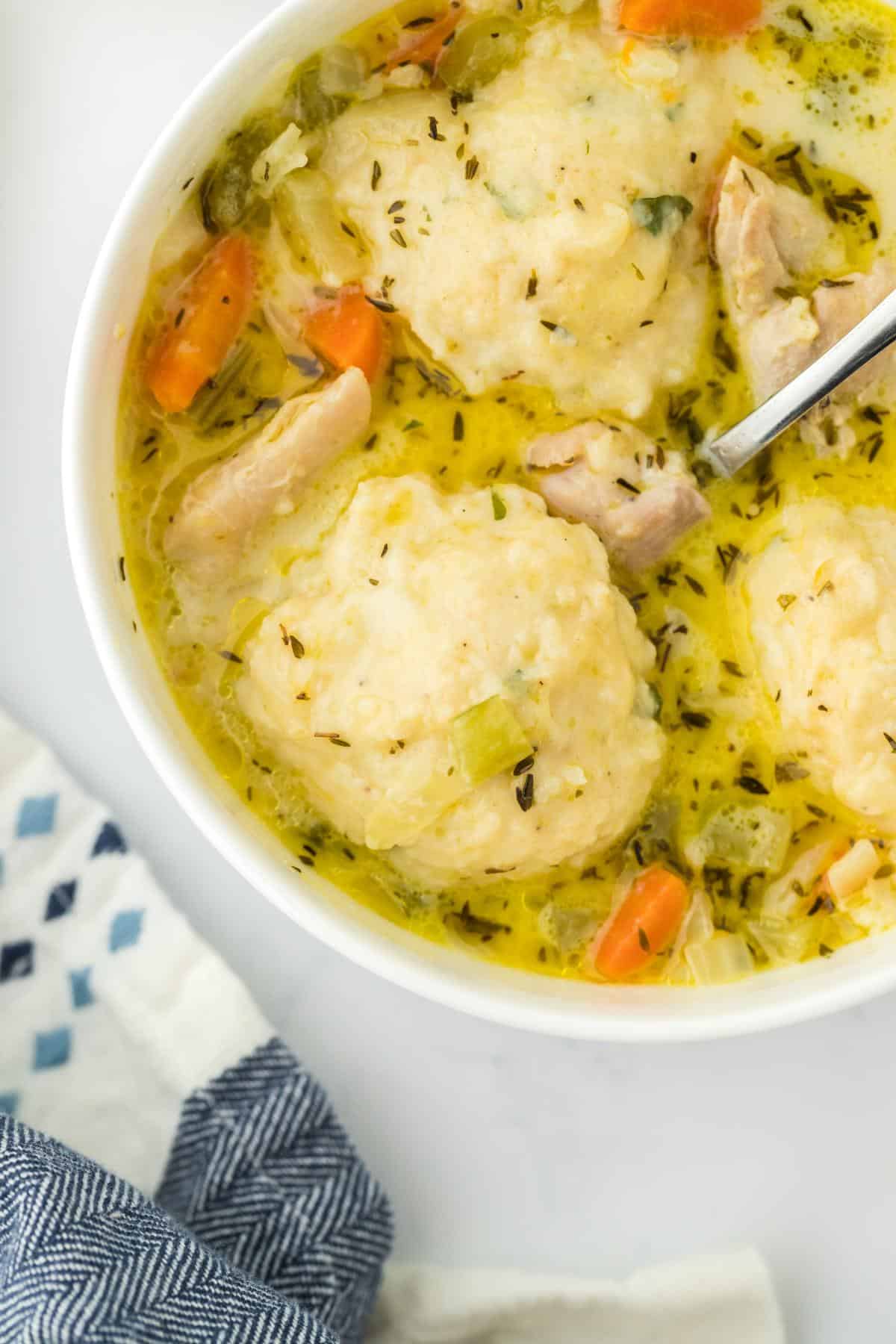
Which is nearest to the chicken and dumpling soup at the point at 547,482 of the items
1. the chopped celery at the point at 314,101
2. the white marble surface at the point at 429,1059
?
the chopped celery at the point at 314,101

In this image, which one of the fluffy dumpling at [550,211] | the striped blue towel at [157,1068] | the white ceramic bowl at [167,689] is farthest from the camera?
the striped blue towel at [157,1068]

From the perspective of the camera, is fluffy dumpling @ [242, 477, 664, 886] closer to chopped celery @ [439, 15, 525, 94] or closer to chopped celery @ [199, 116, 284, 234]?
chopped celery @ [199, 116, 284, 234]

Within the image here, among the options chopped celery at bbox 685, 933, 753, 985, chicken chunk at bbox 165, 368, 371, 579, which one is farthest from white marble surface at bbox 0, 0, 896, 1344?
chicken chunk at bbox 165, 368, 371, 579

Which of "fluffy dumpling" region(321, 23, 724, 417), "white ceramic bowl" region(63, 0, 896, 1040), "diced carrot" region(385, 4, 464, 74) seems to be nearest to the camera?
"white ceramic bowl" region(63, 0, 896, 1040)

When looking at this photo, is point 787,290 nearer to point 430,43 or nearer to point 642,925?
point 430,43

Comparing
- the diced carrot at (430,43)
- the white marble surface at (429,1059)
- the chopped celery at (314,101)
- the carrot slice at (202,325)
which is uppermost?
the chopped celery at (314,101)

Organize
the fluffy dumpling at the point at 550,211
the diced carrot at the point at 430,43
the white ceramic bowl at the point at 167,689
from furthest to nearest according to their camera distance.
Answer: the diced carrot at the point at 430,43 < the fluffy dumpling at the point at 550,211 < the white ceramic bowl at the point at 167,689

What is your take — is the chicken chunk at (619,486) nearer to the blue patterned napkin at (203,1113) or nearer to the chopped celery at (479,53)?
the chopped celery at (479,53)
